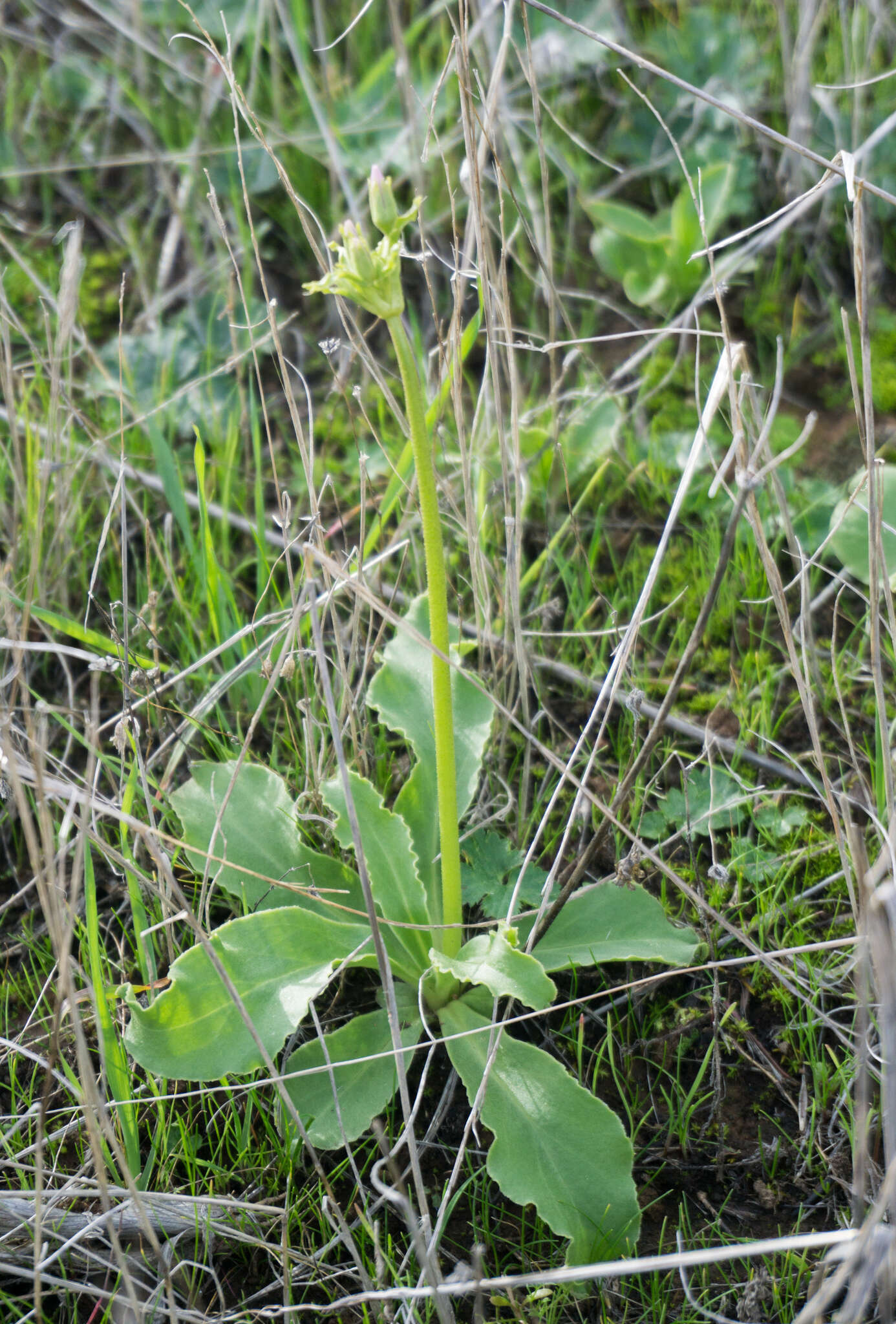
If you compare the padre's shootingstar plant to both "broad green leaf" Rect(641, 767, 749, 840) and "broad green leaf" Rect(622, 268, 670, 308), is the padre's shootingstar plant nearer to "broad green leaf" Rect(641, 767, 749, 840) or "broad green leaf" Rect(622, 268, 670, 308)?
"broad green leaf" Rect(641, 767, 749, 840)

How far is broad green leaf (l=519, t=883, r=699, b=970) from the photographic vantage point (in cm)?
144

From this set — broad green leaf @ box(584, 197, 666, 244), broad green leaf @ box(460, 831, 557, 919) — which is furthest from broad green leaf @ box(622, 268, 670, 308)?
broad green leaf @ box(460, 831, 557, 919)

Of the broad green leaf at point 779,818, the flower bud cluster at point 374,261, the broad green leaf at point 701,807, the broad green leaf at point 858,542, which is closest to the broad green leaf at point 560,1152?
the broad green leaf at point 701,807

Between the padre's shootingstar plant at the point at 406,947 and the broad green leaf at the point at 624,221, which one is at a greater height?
the broad green leaf at the point at 624,221

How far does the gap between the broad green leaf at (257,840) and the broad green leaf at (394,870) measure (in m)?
0.05

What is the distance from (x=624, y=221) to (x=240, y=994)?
78.0 inches

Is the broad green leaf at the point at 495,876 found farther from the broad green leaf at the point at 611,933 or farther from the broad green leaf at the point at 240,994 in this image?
the broad green leaf at the point at 240,994

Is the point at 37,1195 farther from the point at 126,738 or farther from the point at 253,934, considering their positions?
the point at 126,738

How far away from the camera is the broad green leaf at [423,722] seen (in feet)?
5.34

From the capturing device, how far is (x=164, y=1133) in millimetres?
1350

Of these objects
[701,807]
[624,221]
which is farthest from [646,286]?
[701,807]

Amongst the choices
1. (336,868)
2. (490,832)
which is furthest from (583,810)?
(336,868)

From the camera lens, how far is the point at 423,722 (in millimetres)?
1659

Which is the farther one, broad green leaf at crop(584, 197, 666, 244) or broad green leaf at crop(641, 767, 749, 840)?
broad green leaf at crop(584, 197, 666, 244)
